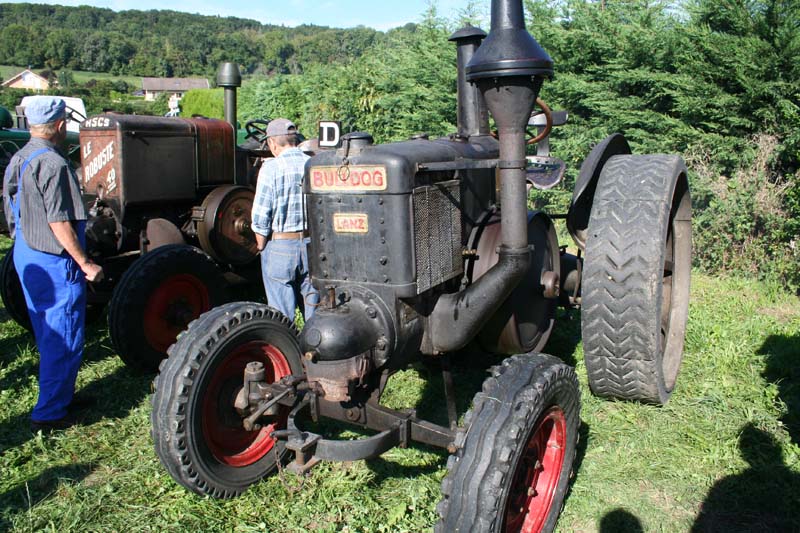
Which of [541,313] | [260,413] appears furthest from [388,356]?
[541,313]

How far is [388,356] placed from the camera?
2.66 meters

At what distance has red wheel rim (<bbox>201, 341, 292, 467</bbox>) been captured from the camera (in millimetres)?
2877

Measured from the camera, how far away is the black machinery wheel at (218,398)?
2666mm

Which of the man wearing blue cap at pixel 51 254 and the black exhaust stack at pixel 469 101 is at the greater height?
the black exhaust stack at pixel 469 101

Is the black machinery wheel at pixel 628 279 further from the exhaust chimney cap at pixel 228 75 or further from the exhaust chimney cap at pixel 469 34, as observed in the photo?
the exhaust chimney cap at pixel 228 75

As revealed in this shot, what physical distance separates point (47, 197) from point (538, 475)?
292 centimetres

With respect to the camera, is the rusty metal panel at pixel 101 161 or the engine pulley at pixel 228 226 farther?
the engine pulley at pixel 228 226

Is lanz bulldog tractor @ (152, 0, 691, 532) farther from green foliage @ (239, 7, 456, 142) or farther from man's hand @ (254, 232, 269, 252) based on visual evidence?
green foliage @ (239, 7, 456, 142)

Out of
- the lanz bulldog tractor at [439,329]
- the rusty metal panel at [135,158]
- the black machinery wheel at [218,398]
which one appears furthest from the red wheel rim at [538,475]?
the rusty metal panel at [135,158]

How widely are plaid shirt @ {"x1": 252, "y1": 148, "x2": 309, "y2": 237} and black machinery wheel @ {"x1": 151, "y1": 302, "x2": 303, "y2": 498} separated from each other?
3.75 ft

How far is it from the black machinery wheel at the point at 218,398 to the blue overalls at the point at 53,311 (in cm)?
124

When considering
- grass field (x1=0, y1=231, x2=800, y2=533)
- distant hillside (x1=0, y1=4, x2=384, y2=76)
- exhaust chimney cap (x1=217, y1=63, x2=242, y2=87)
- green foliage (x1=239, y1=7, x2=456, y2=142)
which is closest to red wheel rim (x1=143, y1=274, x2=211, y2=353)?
grass field (x1=0, y1=231, x2=800, y2=533)

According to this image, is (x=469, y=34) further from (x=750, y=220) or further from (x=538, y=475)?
(x=750, y=220)

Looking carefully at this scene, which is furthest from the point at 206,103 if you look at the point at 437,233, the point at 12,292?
the point at 437,233
